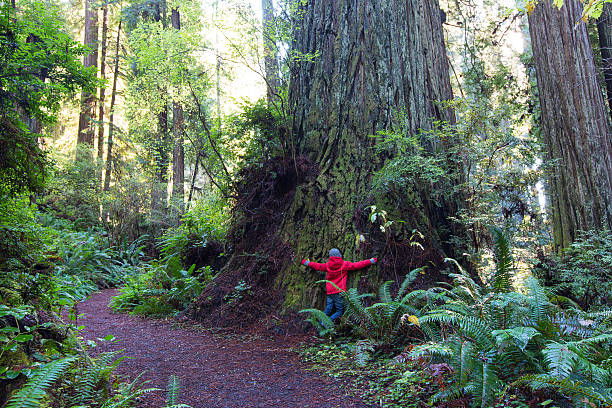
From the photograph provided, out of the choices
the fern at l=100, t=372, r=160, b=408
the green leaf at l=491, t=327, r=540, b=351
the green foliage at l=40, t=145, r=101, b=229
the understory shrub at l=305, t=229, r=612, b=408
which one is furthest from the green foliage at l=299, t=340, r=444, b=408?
the green foliage at l=40, t=145, r=101, b=229

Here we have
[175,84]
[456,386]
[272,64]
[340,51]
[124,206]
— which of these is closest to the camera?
[456,386]

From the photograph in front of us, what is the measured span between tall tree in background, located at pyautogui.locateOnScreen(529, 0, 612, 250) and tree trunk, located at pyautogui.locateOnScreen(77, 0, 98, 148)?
1638 centimetres

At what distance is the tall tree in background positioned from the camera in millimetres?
5797

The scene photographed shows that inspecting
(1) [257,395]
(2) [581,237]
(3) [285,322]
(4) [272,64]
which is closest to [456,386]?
(1) [257,395]

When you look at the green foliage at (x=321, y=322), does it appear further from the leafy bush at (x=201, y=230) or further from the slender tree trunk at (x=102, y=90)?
the slender tree trunk at (x=102, y=90)

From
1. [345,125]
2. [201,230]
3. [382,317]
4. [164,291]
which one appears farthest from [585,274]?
[201,230]

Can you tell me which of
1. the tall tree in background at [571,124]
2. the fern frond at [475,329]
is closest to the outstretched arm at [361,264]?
the fern frond at [475,329]

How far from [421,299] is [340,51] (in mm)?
4182

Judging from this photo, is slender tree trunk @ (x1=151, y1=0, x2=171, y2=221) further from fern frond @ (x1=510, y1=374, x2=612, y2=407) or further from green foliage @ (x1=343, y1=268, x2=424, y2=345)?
fern frond @ (x1=510, y1=374, x2=612, y2=407)

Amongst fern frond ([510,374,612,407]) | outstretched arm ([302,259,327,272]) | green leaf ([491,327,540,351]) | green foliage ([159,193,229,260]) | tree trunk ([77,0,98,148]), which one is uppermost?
tree trunk ([77,0,98,148])

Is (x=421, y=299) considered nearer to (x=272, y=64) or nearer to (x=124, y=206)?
(x=272, y=64)

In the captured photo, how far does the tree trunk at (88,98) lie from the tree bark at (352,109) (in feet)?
42.8

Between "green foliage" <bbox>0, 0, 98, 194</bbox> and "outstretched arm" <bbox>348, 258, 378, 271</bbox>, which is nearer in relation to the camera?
"green foliage" <bbox>0, 0, 98, 194</bbox>

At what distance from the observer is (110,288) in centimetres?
1009
